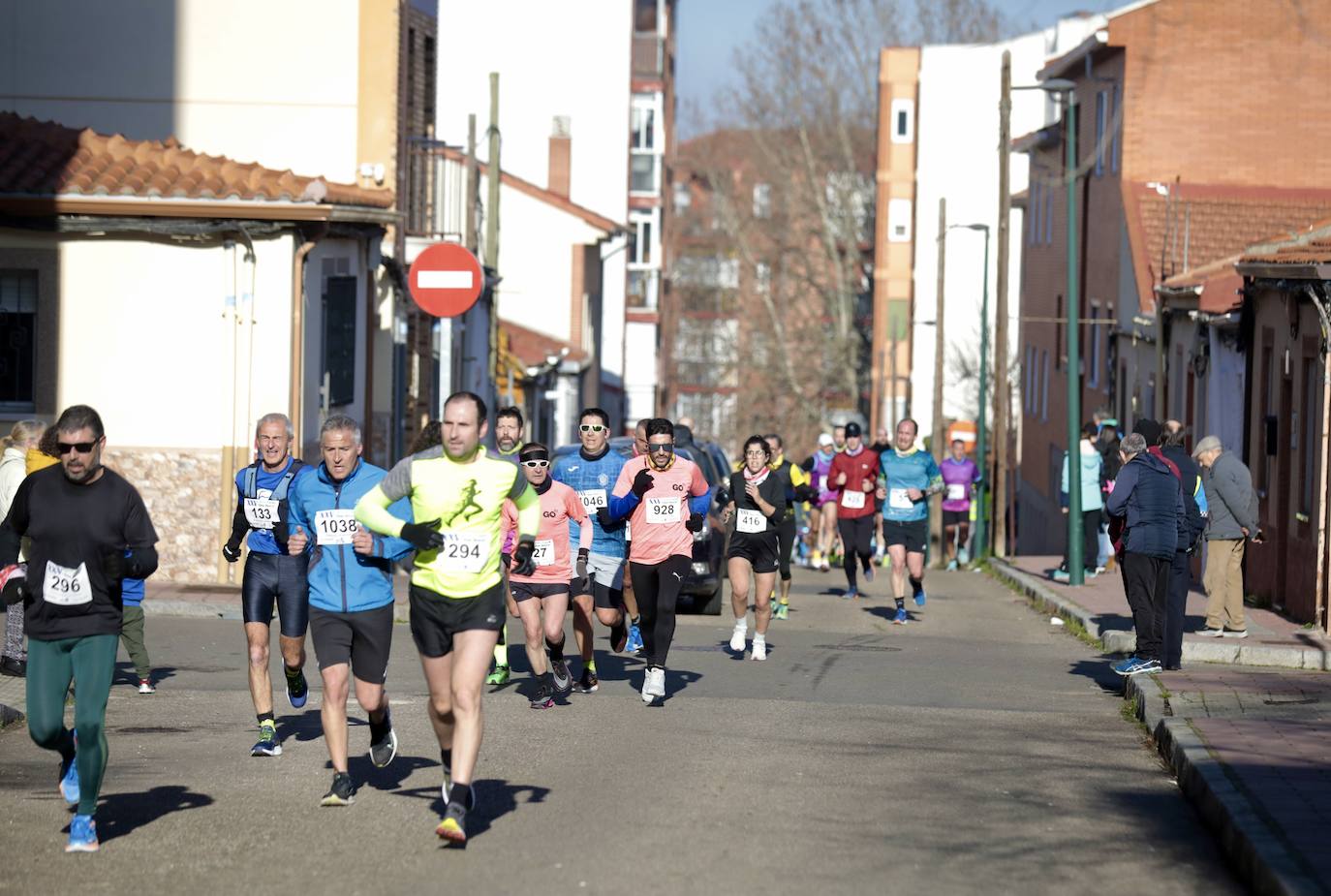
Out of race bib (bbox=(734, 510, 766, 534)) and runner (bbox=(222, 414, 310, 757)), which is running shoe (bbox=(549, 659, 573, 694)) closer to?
runner (bbox=(222, 414, 310, 757))

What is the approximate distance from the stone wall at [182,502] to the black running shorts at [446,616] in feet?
36.8

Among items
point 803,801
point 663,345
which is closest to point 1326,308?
point 803,801

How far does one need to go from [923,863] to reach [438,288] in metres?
10.7

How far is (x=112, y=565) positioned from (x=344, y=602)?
1.24m

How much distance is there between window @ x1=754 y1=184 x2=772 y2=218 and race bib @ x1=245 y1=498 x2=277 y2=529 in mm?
58712

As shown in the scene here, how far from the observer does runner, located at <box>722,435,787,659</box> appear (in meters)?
14.9

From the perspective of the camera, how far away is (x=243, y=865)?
24.7ft

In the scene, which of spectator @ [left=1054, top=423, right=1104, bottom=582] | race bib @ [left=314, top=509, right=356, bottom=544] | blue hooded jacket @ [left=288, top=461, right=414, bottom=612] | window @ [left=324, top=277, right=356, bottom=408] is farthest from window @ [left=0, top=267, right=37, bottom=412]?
spectator @ [left=1054, top=423, right=1104, bottom=582]

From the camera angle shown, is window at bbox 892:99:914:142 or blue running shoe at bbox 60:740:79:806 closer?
blue running shoe at bbox 60:740:79:806

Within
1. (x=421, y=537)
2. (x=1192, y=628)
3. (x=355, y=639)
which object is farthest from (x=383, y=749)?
(x=1192, y=628)

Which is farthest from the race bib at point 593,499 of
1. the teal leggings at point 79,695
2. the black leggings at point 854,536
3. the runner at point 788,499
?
the black leggings at point 854,536

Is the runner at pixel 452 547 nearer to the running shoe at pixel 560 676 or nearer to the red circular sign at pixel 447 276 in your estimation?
the running shoe at pixel 560 676

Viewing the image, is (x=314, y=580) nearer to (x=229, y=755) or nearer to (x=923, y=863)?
(x=229, y=755)

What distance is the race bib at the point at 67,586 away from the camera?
7.87 meters
